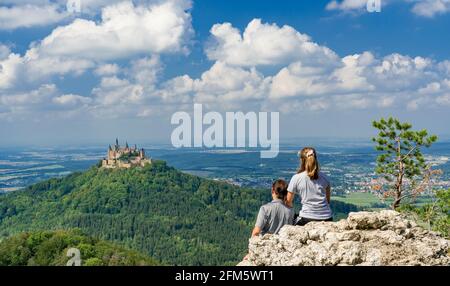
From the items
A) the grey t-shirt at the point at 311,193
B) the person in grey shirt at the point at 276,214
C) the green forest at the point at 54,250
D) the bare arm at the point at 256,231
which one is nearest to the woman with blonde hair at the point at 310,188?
the grey t-shirt at the point at 311,193

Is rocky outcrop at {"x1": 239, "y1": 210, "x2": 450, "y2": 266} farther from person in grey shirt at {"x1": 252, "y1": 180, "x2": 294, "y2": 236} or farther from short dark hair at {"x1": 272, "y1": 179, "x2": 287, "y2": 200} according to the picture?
short dark hair at {"x1": 272, "y1": 179, "x2": 287, "y2": 200}

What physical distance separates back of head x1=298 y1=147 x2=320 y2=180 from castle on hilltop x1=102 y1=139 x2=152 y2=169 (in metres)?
143

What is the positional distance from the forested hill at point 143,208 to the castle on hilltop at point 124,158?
6.08 ft

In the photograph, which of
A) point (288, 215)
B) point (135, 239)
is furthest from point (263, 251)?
point (135, 239)

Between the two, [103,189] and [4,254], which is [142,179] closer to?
[103,189]

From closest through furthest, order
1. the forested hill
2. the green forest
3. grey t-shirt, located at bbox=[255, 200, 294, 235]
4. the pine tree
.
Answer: grey t-shirt, located at bbox=[255, 200, 294, 235]
the pine tree
the green forest
the forested hill

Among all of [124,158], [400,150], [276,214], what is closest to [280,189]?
[276,214]

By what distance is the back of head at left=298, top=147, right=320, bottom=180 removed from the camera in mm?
7008

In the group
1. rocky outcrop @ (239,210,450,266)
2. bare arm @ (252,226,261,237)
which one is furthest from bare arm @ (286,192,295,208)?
bare arm @ (252,226,261,237)

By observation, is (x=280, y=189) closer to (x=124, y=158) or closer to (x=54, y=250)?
(x=54, y=250)

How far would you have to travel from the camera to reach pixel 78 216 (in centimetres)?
13538

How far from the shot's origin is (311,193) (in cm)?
712

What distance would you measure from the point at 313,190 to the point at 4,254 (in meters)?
77.1

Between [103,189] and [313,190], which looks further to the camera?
[103,189]
